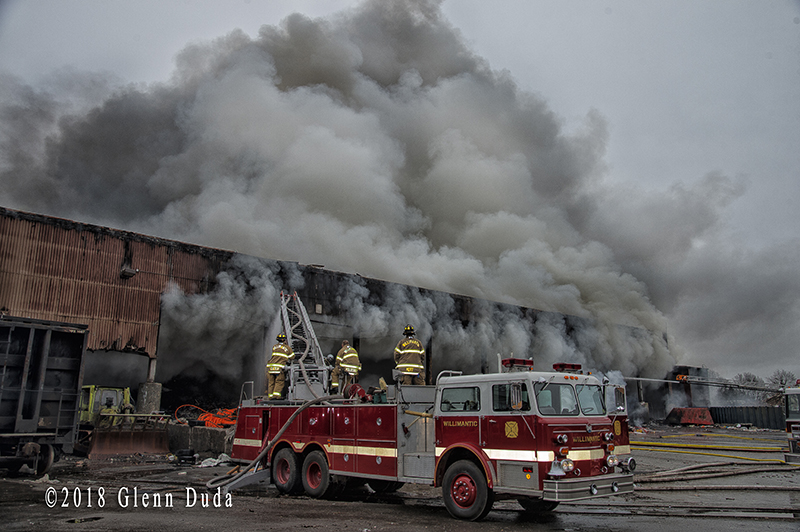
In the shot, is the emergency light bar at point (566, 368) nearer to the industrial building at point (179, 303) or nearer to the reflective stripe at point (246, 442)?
the reflective stripe at point (246, 442)

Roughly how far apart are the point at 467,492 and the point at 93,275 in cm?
1691

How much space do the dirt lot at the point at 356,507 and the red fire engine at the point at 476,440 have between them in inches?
19.3

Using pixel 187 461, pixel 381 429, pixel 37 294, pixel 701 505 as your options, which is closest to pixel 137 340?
pixel 37 294

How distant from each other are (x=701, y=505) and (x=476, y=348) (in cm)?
2129

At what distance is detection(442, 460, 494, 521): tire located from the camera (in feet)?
24.1

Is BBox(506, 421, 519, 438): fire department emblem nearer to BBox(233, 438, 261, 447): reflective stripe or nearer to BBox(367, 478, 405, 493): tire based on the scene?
BBox(367, 478, 405, 493): tire

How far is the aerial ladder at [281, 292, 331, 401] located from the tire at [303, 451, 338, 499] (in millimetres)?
2102

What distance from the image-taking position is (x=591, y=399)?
8070mm

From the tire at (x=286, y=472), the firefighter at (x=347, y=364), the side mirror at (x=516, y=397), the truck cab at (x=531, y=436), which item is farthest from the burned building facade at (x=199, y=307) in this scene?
the side mirror at (x=516, y=397)

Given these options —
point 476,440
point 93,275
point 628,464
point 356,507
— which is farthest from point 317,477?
point 93,275

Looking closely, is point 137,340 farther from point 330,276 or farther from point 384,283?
point 384,283

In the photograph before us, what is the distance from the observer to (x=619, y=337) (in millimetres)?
34938

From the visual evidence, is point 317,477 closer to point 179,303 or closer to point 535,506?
point 535,506

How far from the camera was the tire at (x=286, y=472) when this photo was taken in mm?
10234
